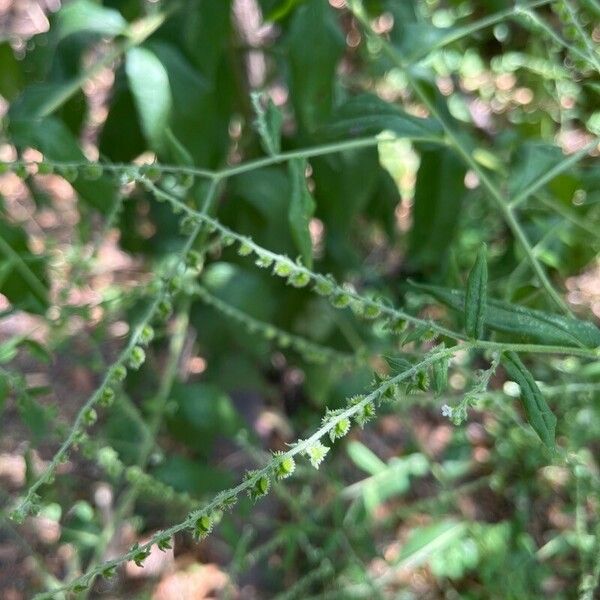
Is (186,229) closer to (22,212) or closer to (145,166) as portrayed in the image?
(145,166)

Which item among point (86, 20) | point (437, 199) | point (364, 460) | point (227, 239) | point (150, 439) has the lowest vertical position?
point (364, 460)

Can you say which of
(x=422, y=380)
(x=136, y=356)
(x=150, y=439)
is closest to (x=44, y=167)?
(x=136, y=356)

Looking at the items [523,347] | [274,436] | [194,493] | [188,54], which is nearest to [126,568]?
[274,436]

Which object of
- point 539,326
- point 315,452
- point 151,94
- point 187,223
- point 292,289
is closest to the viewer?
Result: point 315,452

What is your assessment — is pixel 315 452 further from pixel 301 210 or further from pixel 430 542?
pixel 430 542

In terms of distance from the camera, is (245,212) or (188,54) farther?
(245,212)

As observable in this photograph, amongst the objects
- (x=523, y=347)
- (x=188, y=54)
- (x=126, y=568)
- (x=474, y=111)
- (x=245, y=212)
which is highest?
(x=188, y=54)

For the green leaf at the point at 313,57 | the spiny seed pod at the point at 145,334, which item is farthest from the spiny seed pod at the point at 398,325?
the green leaf at the point at 313,57

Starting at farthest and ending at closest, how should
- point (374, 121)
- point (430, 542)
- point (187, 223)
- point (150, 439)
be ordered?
point (430, 542) → point (150, 439) → point (374, 121) → point (187, 223)

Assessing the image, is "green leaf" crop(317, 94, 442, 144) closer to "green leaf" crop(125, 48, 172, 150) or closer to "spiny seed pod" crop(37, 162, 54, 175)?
"green leaf" crop(125, 48, 172, 150)
